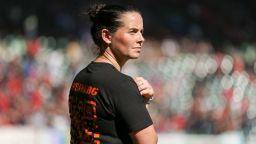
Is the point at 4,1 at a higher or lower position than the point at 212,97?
higher

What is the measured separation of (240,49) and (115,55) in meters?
13.1

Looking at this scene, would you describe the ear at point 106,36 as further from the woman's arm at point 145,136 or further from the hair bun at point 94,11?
the woman's arm at point 145,136

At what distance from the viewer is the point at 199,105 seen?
49.2ft

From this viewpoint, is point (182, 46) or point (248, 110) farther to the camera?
point (182, 46)

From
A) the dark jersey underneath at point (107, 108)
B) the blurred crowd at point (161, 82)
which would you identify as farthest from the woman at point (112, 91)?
the blurred crowd at point (161, 82)

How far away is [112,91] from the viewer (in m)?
3.76

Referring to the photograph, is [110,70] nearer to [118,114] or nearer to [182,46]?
[118,114]

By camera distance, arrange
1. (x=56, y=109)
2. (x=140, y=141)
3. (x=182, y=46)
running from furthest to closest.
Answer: (x=182, y=46) → (x=56, y=109) → (x=140, y=141)

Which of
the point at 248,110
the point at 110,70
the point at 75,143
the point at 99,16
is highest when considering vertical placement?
the point at 99,16

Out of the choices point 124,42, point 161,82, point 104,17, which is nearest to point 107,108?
point 124,42

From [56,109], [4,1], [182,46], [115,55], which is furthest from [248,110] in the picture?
[115,55]

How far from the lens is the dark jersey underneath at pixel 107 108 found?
3744 millimetres

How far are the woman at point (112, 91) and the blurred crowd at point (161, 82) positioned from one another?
943cm

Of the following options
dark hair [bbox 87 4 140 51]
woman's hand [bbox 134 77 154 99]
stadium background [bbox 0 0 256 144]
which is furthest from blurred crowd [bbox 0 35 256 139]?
woman's hand [bbox 134 77 154 99]
